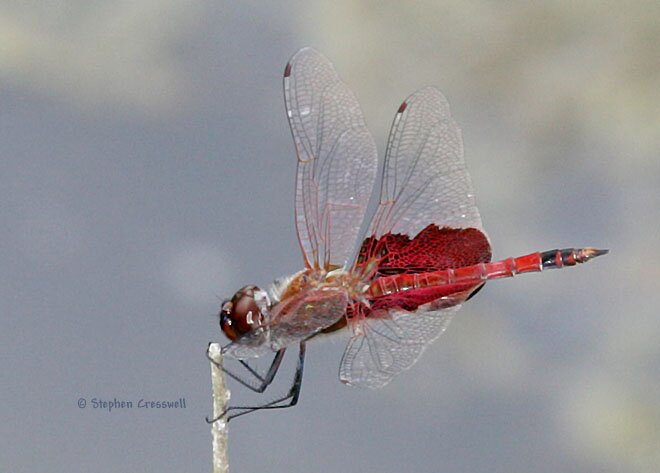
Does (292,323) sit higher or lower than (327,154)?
lower

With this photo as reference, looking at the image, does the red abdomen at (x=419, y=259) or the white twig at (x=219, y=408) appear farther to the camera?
the red abdomen at (x=419, y=259)

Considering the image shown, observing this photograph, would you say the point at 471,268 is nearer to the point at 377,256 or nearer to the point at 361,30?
the point at 377,256

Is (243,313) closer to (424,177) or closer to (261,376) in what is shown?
(261,376)

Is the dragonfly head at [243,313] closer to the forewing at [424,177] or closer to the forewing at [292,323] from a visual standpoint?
the forewing at [292,323]

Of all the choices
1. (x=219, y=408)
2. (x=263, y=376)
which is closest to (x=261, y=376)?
(x=263, y=376)

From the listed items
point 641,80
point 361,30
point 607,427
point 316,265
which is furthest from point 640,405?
point 316,265

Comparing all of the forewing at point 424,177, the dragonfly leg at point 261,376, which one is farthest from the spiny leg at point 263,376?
the forewing at point 424,177
